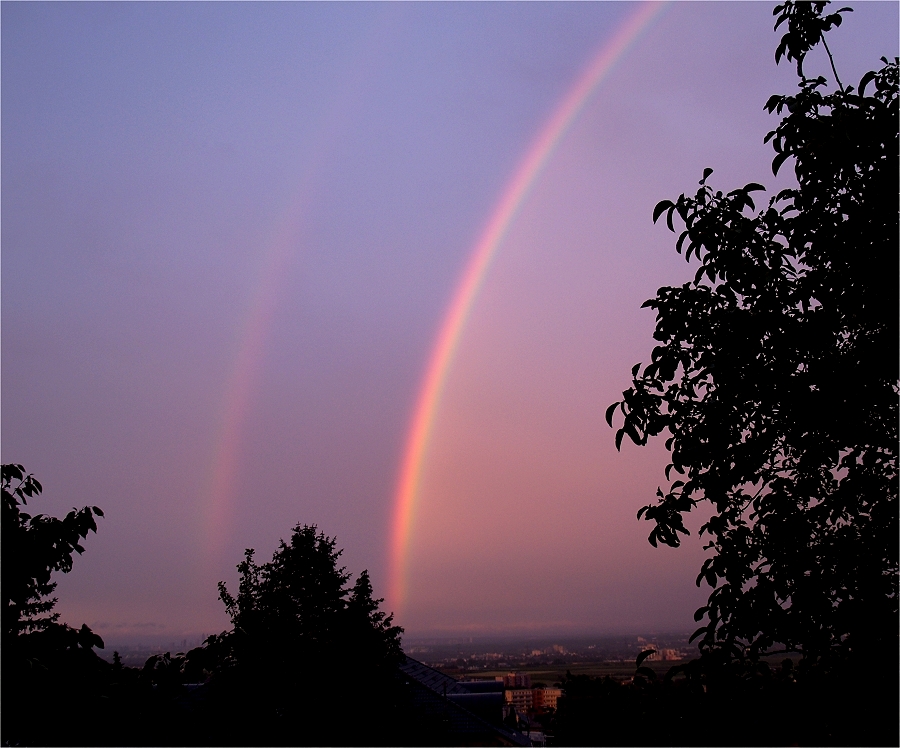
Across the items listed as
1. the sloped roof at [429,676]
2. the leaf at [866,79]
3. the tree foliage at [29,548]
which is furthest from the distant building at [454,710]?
the leaf at [866,79]

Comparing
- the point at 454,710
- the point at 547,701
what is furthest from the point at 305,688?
the point at 454,710

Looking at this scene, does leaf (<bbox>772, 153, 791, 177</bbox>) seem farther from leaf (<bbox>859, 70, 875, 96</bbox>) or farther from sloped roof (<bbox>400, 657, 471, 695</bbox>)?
sloped roof (<bbox>400, 657, 471, 695</bbox>)

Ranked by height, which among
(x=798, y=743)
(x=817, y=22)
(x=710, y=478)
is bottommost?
(x=798, y=743)

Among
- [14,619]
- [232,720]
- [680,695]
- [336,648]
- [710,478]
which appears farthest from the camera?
[336,648]

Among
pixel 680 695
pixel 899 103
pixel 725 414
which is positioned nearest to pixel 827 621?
pixel 680 695

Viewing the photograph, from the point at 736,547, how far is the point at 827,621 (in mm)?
614

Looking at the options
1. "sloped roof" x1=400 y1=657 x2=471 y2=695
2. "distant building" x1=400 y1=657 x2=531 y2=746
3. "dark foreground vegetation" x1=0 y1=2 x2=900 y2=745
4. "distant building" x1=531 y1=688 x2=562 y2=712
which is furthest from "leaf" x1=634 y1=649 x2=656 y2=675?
"sloped roof" x1=400 y1=657 x2=471 y2=695

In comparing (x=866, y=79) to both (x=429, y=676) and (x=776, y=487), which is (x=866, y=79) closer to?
(x=776, y=487)

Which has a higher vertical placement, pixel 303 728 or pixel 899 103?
pixel 899 103

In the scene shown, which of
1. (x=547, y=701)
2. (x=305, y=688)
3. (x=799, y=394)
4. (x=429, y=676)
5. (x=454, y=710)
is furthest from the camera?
(x=429, y=676)

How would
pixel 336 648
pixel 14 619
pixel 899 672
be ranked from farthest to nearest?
pixel 336 648 < pixel 14 619 < pixel 899 672

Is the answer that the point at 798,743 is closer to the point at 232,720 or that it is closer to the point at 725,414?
the point at 725,414

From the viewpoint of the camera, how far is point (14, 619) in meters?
5.24

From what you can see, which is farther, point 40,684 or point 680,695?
point 40,684
